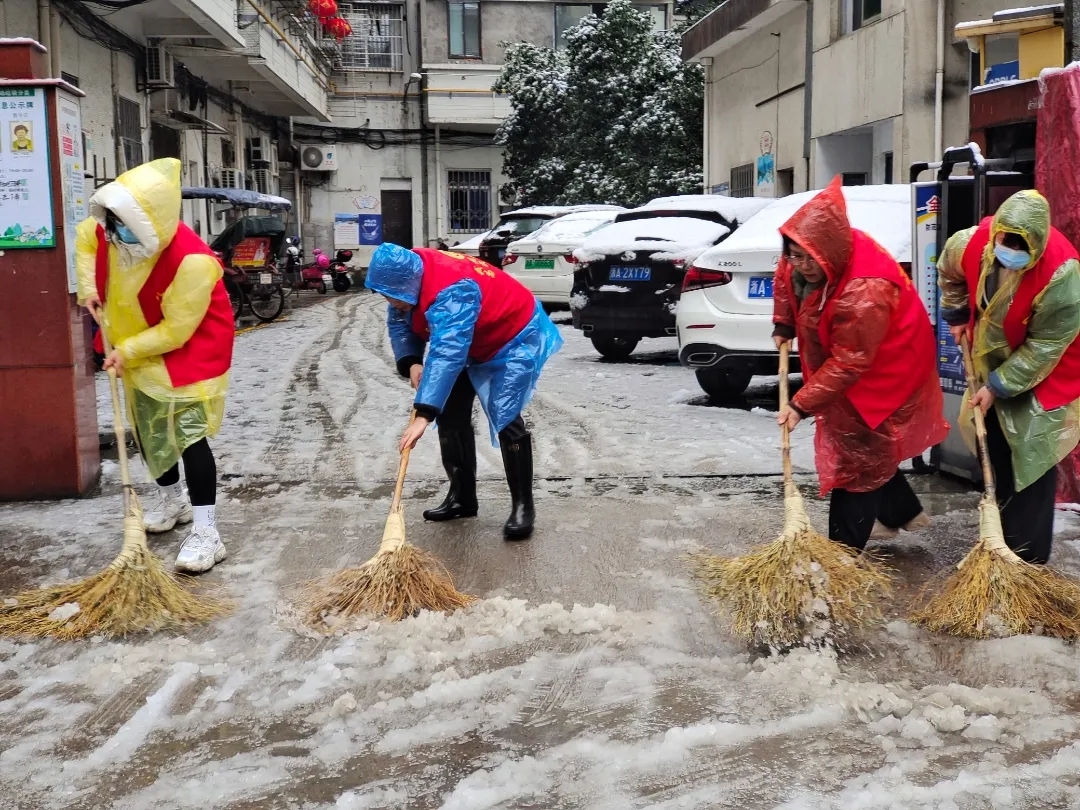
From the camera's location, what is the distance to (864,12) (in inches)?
601

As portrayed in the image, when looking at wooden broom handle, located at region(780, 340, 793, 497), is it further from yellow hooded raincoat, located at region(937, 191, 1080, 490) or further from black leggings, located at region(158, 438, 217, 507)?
black leggings, located at region(158, 438, 217, 507)

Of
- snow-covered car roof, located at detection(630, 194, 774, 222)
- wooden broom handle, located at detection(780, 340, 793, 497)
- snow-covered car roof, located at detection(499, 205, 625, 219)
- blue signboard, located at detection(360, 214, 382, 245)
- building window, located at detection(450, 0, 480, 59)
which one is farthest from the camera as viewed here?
blue signboard, located at detection(360, 214, 382, 245)

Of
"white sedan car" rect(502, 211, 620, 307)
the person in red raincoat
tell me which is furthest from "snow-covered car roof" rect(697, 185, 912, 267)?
"white sedan car" rect(502, 211, 620, 307)

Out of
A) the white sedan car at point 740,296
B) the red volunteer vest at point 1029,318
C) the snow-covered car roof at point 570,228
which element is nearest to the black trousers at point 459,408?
the red volunteer vest at point 1029,318

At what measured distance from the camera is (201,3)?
15062mm

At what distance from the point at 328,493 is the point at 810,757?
3.54m

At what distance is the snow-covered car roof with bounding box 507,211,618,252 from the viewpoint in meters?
14.8

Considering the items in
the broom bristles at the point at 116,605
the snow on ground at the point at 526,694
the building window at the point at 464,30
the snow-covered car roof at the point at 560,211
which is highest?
the building window at the point at 464,30

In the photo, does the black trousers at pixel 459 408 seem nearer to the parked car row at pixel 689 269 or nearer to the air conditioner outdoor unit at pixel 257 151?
the parked car row at pixel 689 269

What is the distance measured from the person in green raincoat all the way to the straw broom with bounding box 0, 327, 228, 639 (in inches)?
112

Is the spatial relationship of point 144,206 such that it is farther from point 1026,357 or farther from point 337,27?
point 337,27

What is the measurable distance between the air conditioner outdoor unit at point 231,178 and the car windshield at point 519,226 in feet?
23.3

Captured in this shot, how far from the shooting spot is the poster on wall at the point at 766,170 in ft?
61.7

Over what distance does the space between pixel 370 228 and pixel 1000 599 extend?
99.4 ft
